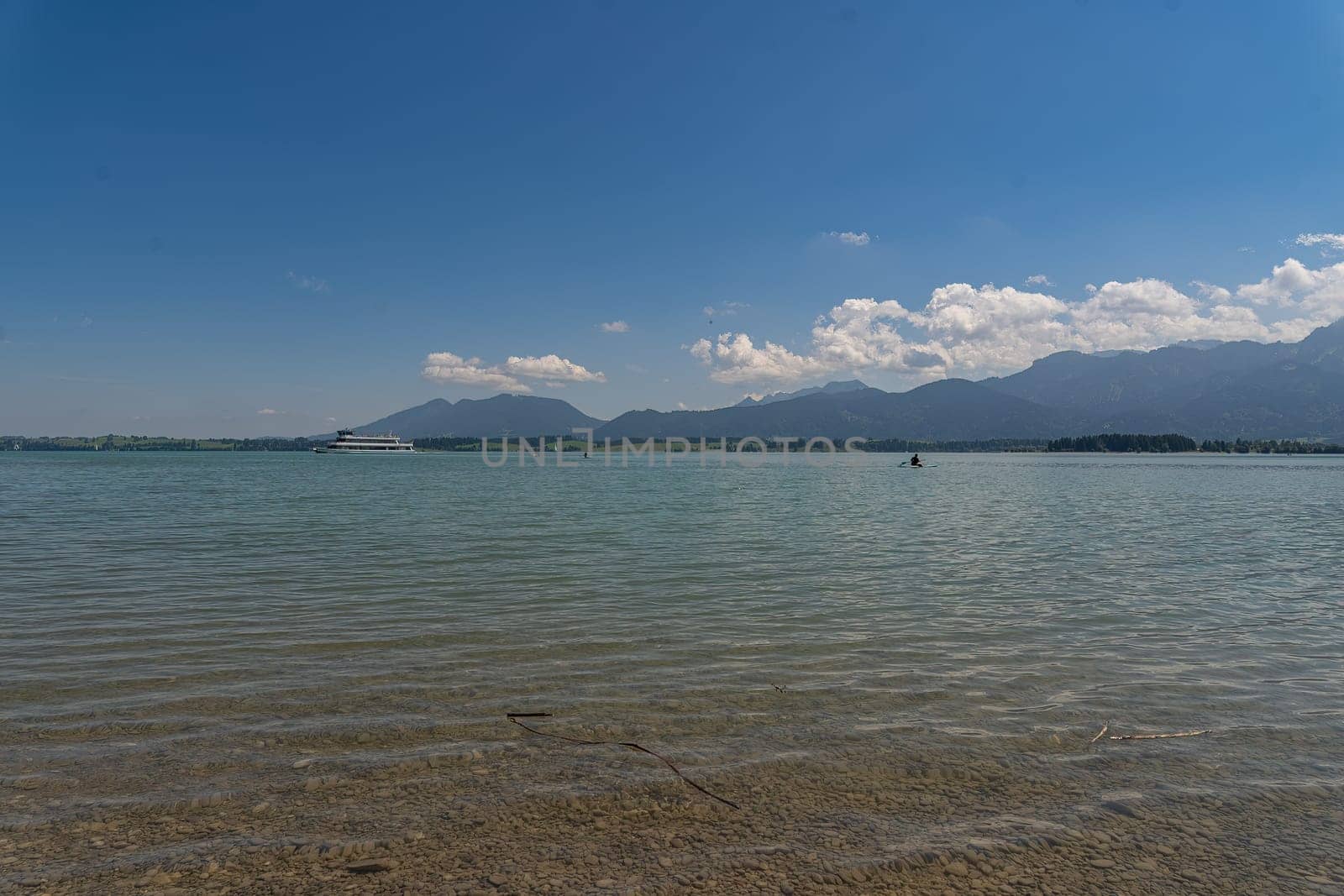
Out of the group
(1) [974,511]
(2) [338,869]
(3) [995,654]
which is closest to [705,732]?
(2) [338,869]

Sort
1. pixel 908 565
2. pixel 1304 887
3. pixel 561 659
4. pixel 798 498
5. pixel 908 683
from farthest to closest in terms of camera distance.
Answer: pixel 798 498
pixel 908 565
pixel 561 659
pixel 908 683
pixel 1304 887

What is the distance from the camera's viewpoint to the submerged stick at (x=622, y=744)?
7.66 m

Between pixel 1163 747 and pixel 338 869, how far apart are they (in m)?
9.64

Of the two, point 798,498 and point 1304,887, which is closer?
point 1304,887

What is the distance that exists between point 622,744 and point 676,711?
145cm

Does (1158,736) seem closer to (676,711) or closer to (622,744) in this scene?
(676,711)

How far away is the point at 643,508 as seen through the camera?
50.5m

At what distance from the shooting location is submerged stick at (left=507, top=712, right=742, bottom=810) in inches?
302

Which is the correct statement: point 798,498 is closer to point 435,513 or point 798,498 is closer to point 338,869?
point 435,513

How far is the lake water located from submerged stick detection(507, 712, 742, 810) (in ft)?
0.50

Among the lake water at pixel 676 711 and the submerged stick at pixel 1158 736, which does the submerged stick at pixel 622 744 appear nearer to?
the lake water at pixel 676 711

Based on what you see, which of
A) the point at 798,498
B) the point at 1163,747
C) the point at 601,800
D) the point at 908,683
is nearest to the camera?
Result: the point at 601,800

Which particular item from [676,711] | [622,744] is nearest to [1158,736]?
[676,711]

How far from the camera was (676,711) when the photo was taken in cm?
1034
